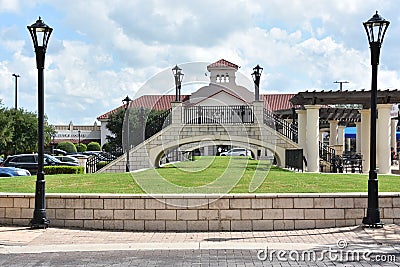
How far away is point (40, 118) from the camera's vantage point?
1224 centimetres

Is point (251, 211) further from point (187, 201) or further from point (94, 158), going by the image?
point (94, 158)

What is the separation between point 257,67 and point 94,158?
440 inches

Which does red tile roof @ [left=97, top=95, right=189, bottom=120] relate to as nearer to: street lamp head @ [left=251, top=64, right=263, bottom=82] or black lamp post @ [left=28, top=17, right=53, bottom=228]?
street lamp head @ [left=251, top=64, right=263, bottom=82]

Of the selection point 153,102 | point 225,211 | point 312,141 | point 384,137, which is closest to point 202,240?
point 225,211

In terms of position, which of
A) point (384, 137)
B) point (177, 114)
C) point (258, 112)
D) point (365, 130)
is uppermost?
point (258, 112)

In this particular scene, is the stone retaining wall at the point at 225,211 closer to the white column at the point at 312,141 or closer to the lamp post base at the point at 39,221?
the lamp post base at the point at 39,221

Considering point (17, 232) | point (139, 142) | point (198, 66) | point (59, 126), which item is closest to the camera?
point (17, 232)

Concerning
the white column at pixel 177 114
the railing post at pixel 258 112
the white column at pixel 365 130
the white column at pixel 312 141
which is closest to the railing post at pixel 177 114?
the white column at pixel 177 114

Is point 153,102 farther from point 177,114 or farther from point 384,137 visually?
point 384,137

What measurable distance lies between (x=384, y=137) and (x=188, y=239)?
16.9 meters

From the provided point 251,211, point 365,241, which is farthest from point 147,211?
point 365,241

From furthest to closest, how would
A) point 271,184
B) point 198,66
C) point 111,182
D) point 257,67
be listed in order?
point 257,67, point 198,66, point 111,182, point 271,184

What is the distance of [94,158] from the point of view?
33.4 metres

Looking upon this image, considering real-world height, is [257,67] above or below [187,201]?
above
